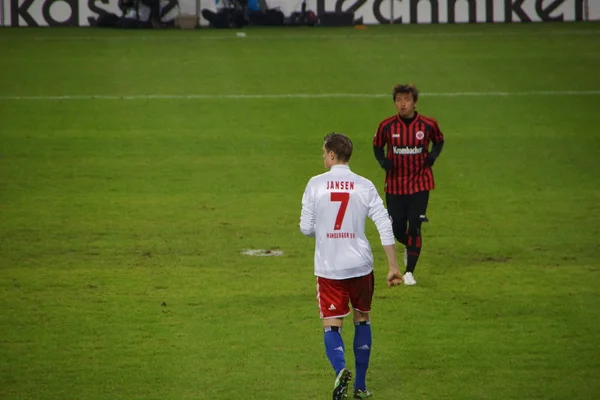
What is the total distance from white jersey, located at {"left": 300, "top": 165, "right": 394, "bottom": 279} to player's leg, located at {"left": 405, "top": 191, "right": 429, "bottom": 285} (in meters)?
3.25

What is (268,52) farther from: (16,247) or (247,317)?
(247,317)

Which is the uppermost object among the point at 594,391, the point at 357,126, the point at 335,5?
the point at 335,5

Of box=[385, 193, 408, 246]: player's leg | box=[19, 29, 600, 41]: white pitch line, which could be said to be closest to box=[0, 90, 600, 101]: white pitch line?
box=[19, 29, 600, 41]: white pitch line

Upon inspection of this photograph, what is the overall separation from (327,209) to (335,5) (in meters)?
28.0

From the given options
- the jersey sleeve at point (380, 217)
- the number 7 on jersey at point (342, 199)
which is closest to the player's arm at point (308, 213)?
the number 7 on jersey at point (342, 199)

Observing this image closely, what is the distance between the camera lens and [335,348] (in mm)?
7746

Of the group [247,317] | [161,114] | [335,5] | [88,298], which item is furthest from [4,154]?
[335,5]

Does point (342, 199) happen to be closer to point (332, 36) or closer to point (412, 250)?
point (412, 250)

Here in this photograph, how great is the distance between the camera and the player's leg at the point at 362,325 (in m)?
7.86

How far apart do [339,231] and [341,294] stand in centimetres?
46

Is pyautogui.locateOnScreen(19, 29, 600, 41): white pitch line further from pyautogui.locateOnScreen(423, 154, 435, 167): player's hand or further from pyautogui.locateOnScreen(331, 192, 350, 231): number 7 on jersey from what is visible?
pyautogui.locateOnScreen(331, 192, 350, 231): number 7 on jersey

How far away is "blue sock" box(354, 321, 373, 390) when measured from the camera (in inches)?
314

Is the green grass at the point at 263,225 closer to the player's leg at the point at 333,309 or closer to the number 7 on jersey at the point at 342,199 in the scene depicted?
the player's leg at the point at 333,309

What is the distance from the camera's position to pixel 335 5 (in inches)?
1377
